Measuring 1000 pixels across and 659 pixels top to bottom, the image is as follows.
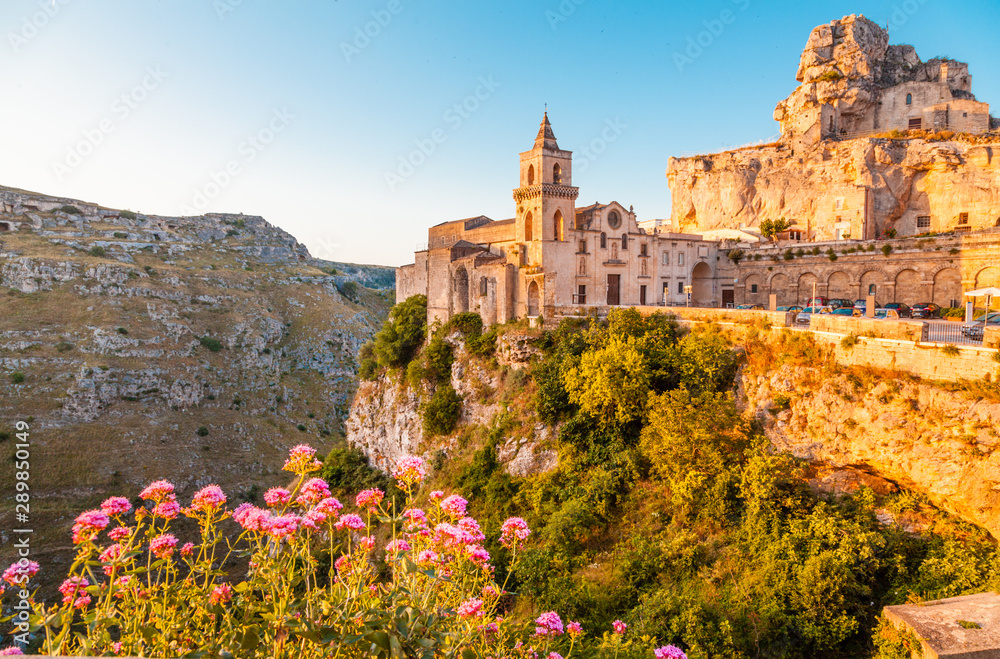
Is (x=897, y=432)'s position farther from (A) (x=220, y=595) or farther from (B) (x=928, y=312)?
(B) (x=928, y=312)

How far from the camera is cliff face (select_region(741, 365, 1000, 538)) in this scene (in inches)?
499

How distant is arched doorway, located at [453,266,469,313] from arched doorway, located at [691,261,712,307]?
17.0 m

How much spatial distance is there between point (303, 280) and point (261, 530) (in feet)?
267

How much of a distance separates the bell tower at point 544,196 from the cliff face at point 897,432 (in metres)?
16.9

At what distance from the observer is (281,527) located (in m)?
4.30

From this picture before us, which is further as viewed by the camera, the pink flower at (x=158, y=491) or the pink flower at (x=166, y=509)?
the pink flower at (x=158, y=491)

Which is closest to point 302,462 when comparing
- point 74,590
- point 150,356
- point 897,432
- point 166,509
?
point 166,509

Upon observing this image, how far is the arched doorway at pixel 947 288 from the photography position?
2988 cm

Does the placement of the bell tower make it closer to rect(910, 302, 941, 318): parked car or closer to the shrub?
rect(910, 302, 941, 318): parked car

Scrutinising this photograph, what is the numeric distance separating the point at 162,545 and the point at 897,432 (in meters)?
16.3

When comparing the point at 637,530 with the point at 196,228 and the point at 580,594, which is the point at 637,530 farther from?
the point at 196,228

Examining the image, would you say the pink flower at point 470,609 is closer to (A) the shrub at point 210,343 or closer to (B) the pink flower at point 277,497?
(B) the pink flower at point 277,497

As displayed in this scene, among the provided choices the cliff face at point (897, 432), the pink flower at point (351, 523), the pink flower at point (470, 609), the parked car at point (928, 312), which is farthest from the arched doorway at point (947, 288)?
the pink flower at point (351, 523)

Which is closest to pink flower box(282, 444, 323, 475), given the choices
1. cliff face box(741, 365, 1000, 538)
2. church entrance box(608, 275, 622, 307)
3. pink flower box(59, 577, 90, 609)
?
pink flower box(59, 577, 90, 609)
